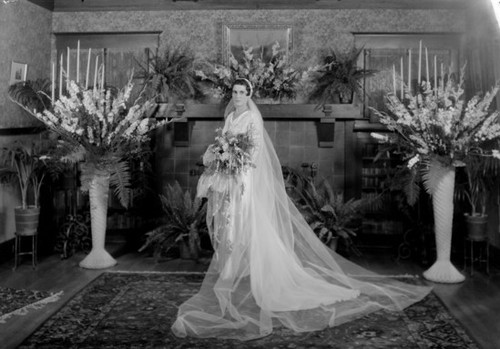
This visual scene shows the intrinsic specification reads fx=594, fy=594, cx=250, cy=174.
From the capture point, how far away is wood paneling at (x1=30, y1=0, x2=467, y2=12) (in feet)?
24.8

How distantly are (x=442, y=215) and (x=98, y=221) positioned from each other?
12.0ft

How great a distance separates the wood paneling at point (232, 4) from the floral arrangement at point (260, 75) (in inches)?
23.8

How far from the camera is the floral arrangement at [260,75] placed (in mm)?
7406

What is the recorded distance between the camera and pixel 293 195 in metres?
7.45

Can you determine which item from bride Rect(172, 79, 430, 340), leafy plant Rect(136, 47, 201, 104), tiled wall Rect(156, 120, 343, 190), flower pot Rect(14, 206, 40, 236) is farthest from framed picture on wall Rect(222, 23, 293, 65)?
flower pot Rect(14, 206, 40, 236)

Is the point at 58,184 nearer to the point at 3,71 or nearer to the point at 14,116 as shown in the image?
the point at 14,116

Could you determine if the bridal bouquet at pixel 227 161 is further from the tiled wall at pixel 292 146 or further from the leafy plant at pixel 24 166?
the tiled wall at pixel 292 146

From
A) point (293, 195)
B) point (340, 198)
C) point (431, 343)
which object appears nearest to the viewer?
point (431, 343)

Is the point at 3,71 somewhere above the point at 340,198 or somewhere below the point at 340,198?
above

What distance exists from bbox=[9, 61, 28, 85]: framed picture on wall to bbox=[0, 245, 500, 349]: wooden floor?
2108mm

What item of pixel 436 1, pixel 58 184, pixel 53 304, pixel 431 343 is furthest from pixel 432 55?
pixel 53 304

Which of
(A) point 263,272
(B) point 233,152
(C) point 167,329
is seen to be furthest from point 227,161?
(C) point 167,329

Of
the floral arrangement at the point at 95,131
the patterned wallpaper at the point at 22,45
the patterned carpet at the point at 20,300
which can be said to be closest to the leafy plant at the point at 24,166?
the floral arrangement at the point at 95,131

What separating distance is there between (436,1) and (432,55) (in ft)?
2.22
